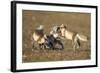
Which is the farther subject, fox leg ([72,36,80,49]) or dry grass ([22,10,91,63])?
fox leg ([72,36,80,49])

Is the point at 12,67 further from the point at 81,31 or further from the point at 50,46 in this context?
the point at 81,31

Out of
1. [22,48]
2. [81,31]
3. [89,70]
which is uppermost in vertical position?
[81,31]

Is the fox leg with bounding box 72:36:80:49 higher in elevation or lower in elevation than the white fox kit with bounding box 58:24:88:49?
lower

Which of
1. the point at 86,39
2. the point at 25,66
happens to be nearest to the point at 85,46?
the point at 86,39

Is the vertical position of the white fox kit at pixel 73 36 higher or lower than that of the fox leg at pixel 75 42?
higher

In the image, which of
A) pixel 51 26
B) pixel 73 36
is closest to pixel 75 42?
pixel 73 36

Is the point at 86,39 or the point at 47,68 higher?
the point at 86,39

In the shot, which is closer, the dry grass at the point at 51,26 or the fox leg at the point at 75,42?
the dry grass at the point at 51,26

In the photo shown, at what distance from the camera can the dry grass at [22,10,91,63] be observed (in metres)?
1.43

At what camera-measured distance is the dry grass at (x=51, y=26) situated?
56.2 inches

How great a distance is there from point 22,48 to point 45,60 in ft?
0.61

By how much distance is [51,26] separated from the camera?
4.90ft

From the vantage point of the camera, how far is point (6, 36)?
1.39m

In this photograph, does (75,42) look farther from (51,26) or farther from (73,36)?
(51,26)
